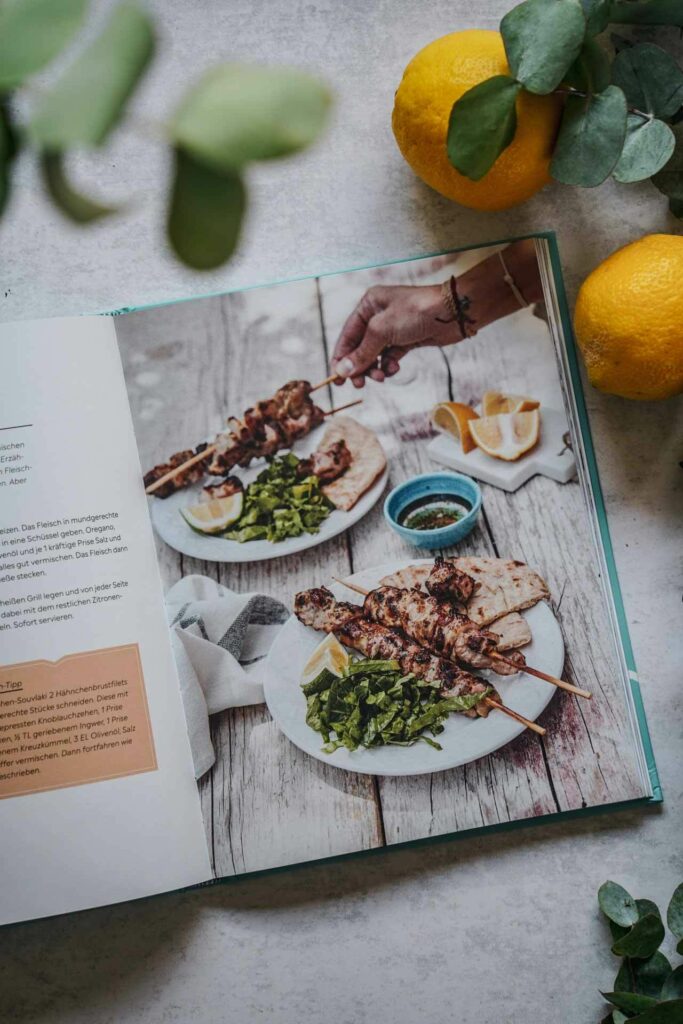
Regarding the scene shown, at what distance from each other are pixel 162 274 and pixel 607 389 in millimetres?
351

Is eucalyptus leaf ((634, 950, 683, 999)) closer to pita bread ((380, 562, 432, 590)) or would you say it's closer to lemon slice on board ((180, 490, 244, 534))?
pita bread ((380, 562, 432, 590))

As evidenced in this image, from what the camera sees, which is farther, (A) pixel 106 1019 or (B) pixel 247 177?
(A) pixel 106 1019

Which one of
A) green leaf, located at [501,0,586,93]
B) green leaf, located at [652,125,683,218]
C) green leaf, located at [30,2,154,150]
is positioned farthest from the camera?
green leaf, located at [652,125,683,218]

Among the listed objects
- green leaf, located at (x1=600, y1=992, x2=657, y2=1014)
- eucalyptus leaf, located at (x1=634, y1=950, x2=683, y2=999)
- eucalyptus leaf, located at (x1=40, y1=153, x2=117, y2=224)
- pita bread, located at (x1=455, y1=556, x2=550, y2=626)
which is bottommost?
eucalyptus leaf, located at (x1=634, y1=950, x2=683, y2=999)

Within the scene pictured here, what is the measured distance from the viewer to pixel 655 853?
700mm

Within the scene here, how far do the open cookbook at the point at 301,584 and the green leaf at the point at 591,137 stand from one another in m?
0.10

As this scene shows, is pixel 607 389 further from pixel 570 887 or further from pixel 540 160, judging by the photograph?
pixel 570 887

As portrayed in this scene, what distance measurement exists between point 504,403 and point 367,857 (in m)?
0.36

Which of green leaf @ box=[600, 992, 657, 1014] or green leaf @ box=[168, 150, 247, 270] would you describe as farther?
green leaf @ box=[600, 992, 657, 1014]

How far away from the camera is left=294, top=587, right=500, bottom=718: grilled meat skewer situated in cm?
68

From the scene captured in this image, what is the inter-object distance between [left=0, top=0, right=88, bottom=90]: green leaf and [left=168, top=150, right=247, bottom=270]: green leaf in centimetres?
3

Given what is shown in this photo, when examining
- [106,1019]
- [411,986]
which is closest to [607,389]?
[411,986]

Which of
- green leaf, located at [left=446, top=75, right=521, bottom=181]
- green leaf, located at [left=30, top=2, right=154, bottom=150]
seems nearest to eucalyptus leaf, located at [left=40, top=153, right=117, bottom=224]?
green leaf, located at [left=30, top=2, right=154, bottom=150]

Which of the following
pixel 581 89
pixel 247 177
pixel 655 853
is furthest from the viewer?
pixel 655 853
